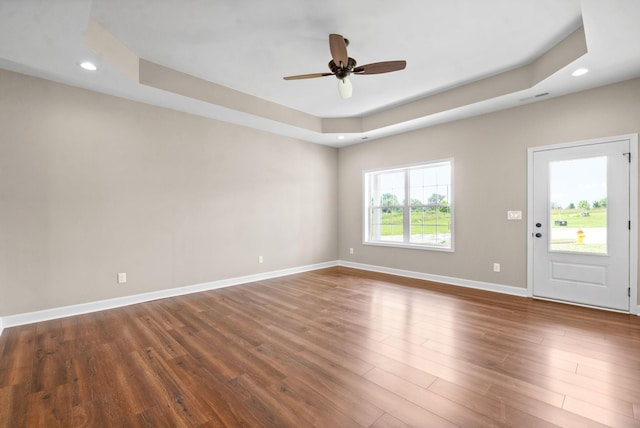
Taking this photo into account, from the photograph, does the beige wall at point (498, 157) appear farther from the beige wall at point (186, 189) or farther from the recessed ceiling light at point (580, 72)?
the recessed ceiling light at point (580, 72)

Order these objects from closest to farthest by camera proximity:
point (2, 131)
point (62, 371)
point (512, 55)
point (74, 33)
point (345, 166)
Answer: point (62, 371) → point (74, 33) → point (2, 131) → point (512, 55) → point (345, 166)

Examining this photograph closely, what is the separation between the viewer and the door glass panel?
351 centimetres

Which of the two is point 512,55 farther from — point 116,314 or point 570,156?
point 116,314

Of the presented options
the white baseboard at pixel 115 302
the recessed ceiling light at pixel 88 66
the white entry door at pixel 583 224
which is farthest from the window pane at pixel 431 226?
the recessed ceiling light at pixel 88 66

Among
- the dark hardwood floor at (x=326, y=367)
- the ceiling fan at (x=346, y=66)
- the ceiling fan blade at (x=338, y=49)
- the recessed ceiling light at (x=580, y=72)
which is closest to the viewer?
the dark hardwood floor at (x=326, y=367)

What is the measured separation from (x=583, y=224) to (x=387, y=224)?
3052 mm

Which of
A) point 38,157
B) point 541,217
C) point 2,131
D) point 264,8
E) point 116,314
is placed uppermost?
point 264,8

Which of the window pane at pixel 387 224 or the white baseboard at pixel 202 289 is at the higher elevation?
the window pane at pixel 387 224

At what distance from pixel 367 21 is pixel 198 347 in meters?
3.42

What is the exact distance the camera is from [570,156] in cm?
371

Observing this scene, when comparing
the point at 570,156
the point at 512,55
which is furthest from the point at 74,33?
the point at 570,156

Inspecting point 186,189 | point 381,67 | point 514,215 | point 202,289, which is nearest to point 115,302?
point 202,289

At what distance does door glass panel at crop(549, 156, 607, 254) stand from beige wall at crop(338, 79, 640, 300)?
1.05 ft

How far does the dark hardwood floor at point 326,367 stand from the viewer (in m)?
1.68
